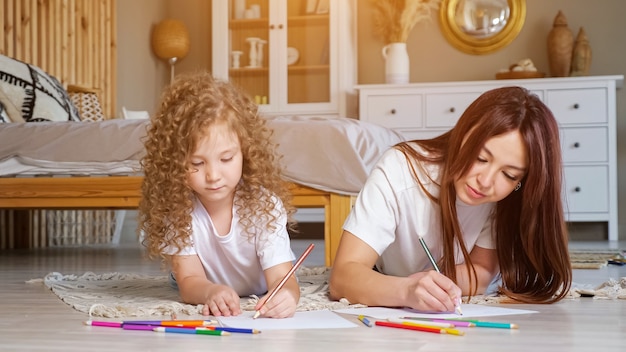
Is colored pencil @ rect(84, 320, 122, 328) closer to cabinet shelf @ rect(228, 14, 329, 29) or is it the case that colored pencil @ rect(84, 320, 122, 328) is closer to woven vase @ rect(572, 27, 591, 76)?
cabinet shelf @ rect(228, 14, 329, 29)

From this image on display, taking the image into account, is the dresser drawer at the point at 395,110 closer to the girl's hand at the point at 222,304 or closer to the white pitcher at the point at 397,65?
the white pitcher at the point at 397,65

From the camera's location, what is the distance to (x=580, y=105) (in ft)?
16.1

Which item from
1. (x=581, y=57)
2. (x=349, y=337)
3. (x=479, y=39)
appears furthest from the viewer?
(x=479, y=39)

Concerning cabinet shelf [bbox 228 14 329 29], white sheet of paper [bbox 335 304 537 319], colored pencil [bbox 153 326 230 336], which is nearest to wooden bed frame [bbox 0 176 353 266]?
white sheet of paper [bbox 335 304 537 319]

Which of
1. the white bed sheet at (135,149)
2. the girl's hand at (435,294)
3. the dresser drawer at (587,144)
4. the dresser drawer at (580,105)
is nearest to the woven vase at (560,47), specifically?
the dresser drawer at (580,105)

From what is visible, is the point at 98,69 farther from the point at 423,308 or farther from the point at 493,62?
the point at 423,308

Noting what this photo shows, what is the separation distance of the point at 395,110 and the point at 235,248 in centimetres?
345

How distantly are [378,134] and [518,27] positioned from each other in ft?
8.51

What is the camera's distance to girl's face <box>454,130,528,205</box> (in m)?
1.54

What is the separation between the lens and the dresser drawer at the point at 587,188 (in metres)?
4.90

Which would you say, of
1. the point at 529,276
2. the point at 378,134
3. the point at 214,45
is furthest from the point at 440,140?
the point at 214,45

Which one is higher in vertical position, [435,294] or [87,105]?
[87,105]

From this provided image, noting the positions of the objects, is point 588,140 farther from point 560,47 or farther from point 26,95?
point 26,95

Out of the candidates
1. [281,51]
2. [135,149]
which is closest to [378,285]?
[135,149]
